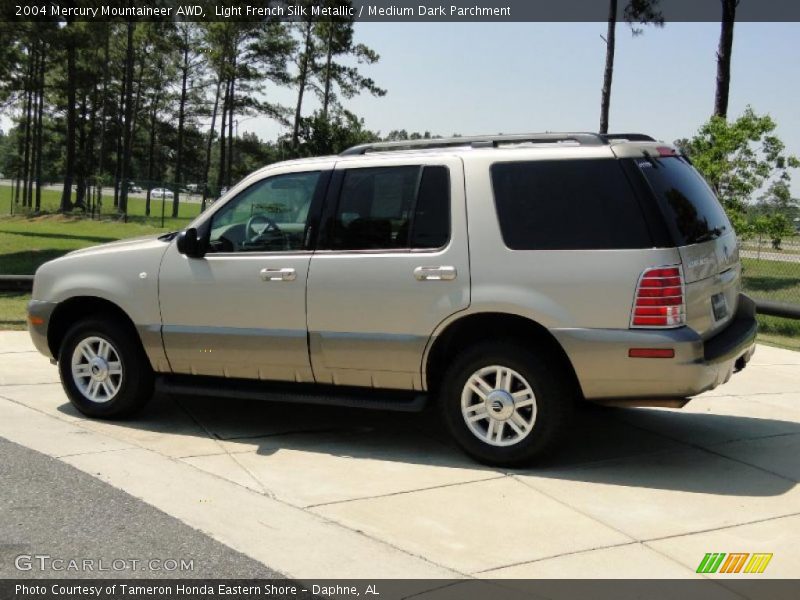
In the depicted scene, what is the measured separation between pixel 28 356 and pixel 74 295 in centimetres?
301

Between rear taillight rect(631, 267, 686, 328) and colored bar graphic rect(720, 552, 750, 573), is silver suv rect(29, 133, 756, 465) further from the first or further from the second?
colored bar graphic rect(720, 552, 750, 573)

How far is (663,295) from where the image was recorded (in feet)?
17.9

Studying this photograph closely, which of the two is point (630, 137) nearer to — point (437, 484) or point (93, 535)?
point (437, 484)

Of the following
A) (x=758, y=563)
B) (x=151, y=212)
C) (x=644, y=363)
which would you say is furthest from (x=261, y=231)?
(x=151, y=212)

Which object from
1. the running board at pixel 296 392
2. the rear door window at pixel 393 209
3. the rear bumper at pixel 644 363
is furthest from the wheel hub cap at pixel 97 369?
the rear bumper at pixel 644 363

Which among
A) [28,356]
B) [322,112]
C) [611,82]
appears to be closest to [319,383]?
[28,356]

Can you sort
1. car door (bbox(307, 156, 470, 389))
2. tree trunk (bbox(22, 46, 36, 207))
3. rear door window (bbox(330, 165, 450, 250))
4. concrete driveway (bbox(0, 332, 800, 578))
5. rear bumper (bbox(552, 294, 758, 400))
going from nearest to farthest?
concrete driveway (bbox(0, 332, 800, 578))
rear bumper (bbox(552, 294, 758, 400))
car door (bbox(307, 156, 470, 389))
rear door window (bbox(330, 165, 450, 250))
tree trunk (bbox(22, 46, 36, 207))

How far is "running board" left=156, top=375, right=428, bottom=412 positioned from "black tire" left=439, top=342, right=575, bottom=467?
274 millimetres

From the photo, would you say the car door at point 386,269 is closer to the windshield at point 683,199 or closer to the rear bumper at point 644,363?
the rear bumper at point 644,363

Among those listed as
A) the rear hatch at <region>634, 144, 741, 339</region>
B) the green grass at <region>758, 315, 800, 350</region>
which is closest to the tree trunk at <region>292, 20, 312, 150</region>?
the green grass at <region>758, 315, 800, 350</region>

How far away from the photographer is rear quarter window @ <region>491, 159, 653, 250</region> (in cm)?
560

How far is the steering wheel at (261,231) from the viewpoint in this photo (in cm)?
663

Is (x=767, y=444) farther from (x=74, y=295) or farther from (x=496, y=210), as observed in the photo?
(x=74, y=295)

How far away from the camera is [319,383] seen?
6.48 meters
